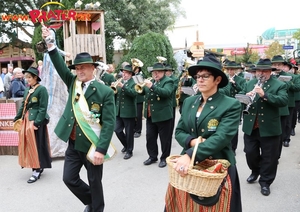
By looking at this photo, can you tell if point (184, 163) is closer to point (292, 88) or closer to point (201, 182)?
point (201, 182)

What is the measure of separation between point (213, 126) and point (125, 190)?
2723 mm

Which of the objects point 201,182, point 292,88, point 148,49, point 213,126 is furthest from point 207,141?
point 148,49

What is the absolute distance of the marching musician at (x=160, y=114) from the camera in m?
6.16

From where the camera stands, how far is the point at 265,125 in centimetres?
468

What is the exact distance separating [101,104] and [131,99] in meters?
3.51

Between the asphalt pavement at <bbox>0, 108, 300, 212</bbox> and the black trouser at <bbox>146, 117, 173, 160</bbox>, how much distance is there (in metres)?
0.29

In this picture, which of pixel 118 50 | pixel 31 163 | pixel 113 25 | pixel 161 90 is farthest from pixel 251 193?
pixel 118 50

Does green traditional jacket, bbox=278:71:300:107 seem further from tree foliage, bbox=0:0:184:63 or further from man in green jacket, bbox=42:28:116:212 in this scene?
tree foliage, bbox=0:0:184:63

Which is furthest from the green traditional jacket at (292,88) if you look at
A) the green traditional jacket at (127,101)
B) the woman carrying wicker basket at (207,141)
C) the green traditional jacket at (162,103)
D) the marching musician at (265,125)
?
the woman carrying wicker basket at (207,141)

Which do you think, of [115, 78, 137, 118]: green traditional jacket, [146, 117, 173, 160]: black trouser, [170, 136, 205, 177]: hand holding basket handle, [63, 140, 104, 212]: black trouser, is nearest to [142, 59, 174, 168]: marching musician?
[146, 117, 173, 160]: black trouser

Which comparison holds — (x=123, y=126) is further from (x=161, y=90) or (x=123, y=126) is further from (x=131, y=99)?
(x=161, y=90)

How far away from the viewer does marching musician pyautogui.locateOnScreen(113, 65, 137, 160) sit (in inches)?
275

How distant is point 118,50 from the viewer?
74.3 feet

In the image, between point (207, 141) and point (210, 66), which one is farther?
point (210, 66)
